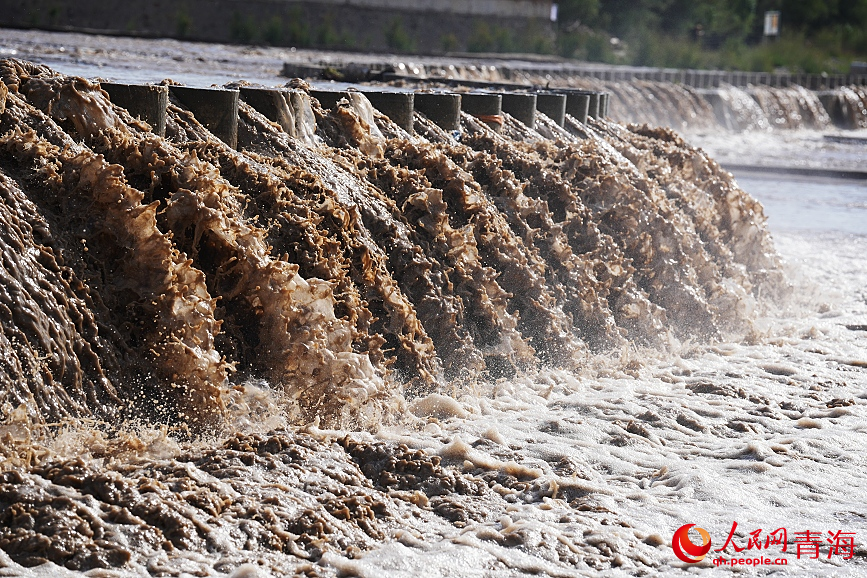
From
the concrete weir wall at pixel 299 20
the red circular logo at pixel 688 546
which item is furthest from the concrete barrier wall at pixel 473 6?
the red circular logo at pixel 688 546

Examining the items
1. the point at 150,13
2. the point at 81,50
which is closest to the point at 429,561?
the point at 81,50

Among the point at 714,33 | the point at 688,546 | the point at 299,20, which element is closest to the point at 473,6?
the point at 299,20

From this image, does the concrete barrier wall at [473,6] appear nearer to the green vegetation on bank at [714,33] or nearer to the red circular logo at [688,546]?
the green vegetation on bank at [714,33]

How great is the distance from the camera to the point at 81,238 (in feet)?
13.1

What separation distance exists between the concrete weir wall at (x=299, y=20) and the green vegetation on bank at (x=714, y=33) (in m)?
2.28

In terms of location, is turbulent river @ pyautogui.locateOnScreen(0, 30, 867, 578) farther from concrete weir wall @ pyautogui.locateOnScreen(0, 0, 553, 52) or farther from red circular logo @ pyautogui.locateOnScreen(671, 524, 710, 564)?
concrete weir wall @ pyautogui.locateOnScreen(0, 0, 553, 52)

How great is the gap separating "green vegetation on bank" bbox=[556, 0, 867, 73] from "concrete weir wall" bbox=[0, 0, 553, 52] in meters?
2.28

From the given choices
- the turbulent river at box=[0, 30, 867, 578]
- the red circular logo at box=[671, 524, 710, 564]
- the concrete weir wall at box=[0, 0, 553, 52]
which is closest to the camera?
the turbulent river at box=[0, 30, 867, 578]

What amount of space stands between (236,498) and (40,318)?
2.96ft

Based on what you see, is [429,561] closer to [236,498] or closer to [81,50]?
[236,498]

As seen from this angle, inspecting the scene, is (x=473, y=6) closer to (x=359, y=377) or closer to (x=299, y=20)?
(x=299, y=20)

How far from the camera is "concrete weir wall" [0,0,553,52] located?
21.7 meters

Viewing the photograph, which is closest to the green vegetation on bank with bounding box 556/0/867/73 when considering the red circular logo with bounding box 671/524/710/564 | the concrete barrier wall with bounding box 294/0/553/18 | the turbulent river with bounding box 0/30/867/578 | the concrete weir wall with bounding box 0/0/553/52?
the concrete barrier wall with bounding box 294/0/553/18

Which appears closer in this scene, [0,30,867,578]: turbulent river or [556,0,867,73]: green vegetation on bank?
[0,30,867,578]: turbulent river
